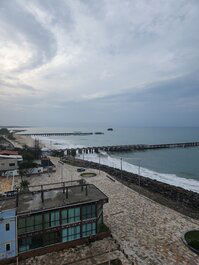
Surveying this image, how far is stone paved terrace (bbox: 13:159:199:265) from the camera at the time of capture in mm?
21125

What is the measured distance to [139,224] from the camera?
27219 millimetres

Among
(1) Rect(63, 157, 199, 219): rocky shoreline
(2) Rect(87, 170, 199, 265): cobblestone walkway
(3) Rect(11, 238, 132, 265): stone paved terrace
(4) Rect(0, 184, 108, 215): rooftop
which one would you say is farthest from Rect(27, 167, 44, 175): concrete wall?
(3) Rect(11, 238, 132, 265): stone paved terrace

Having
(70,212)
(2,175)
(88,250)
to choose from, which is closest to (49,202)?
(70,212)

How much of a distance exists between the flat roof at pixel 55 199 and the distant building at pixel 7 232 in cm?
82

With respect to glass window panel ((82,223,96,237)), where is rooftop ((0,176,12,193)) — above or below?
above

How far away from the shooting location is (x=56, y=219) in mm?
21844

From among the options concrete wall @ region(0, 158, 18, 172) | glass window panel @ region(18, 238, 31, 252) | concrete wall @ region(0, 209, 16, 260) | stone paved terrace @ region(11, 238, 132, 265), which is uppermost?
concrete wall @ region(0, 158, 18, 172)

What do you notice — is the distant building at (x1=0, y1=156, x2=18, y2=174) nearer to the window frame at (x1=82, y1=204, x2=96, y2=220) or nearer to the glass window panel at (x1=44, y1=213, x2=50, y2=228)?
the glass window panel at (x1=44, y1=213, x2=50, y2=228)

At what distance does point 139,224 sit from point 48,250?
10762 mm

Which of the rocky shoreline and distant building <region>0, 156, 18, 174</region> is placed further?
distant building <region>0, 156, 18, 174</region>

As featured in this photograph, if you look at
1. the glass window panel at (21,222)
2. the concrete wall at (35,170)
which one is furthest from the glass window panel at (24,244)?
the concrete wall at (35,170)

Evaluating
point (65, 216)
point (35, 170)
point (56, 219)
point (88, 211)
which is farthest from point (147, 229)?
point (35, 170)

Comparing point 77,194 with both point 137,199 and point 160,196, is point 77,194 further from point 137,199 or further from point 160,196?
point 160,196

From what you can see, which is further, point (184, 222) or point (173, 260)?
point (184, 222)
